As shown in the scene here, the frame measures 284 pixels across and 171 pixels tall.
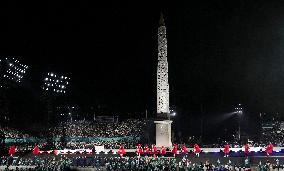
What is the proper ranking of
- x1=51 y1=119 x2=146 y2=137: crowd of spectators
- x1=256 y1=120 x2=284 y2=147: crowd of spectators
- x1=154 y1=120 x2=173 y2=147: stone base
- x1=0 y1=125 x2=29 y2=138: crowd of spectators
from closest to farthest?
x1=154 y1=120 x2=173 y2=147: stone base < x1=0 y1=125 x2=29 y2=138: crowd of spectators < x1=256 y1=120 x2=284 y2=147: crowd of spectators < x1=51 y1=119 x2=146 y2=137: crowd of spectators

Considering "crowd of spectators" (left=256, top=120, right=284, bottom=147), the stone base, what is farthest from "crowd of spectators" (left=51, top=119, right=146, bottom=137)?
the stone base

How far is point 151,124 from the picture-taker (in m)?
75.6

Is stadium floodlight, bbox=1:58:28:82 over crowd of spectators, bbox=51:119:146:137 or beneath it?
over

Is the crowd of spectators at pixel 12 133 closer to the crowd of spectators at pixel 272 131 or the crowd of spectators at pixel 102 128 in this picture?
the crowd of spectators at pixel 102 128

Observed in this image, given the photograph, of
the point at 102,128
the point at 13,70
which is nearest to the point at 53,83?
the point at 13,70

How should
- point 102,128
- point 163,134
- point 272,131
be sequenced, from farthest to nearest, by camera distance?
point 102,128
point 272,131
point 163,134

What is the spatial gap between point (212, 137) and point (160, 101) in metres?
35.2

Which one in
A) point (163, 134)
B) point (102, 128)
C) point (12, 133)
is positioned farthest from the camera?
point (102, 128)

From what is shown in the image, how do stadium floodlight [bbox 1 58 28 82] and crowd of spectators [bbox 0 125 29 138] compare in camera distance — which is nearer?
stadium floodlight [bbox 1 58 28 82]

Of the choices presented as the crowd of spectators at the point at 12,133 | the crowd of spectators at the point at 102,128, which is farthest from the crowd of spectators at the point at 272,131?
the crowd of spectators at the point at 12,133

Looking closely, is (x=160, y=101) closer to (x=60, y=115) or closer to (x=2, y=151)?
(x=2, y=151)

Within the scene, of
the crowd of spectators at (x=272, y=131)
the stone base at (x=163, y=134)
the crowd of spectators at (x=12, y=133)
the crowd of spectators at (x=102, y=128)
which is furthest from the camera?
the crowd of spectators at (x=102, y=128)

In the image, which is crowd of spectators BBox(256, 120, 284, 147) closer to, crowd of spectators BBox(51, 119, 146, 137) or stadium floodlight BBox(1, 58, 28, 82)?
crowd of spectators BBox(51, 119, 146, 137)

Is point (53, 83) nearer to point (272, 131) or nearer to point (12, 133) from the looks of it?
point (12, 133)
